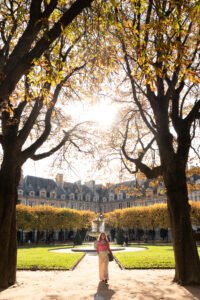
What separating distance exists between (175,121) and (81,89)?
13.7 ft

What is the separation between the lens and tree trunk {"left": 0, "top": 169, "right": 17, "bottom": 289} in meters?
10.8

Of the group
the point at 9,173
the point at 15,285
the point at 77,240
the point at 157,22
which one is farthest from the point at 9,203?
the point at 77,240

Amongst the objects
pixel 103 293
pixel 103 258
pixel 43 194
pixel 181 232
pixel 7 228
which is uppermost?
pixel 43 194

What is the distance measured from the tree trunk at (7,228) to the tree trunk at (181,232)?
18.6ft

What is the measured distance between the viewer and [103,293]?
393 inches

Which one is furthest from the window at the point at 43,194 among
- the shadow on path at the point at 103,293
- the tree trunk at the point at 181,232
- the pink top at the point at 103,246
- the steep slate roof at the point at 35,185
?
the tree trunk at the point at 181,232

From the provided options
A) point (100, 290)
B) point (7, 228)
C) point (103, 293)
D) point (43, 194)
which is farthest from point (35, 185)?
point (103, 293)

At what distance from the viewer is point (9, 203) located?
11203 mm

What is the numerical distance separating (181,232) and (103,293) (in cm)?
345

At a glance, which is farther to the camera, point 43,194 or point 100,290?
point 43,194

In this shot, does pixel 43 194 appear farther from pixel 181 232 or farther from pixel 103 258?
pixel 181 232

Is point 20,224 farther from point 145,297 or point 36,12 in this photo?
point 36,12

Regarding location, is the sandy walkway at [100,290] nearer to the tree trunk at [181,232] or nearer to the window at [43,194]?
the tree trunk at [181,232]

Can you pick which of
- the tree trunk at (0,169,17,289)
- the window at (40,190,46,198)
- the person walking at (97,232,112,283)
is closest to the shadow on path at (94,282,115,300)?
the person walking at (97,232,112,283)
